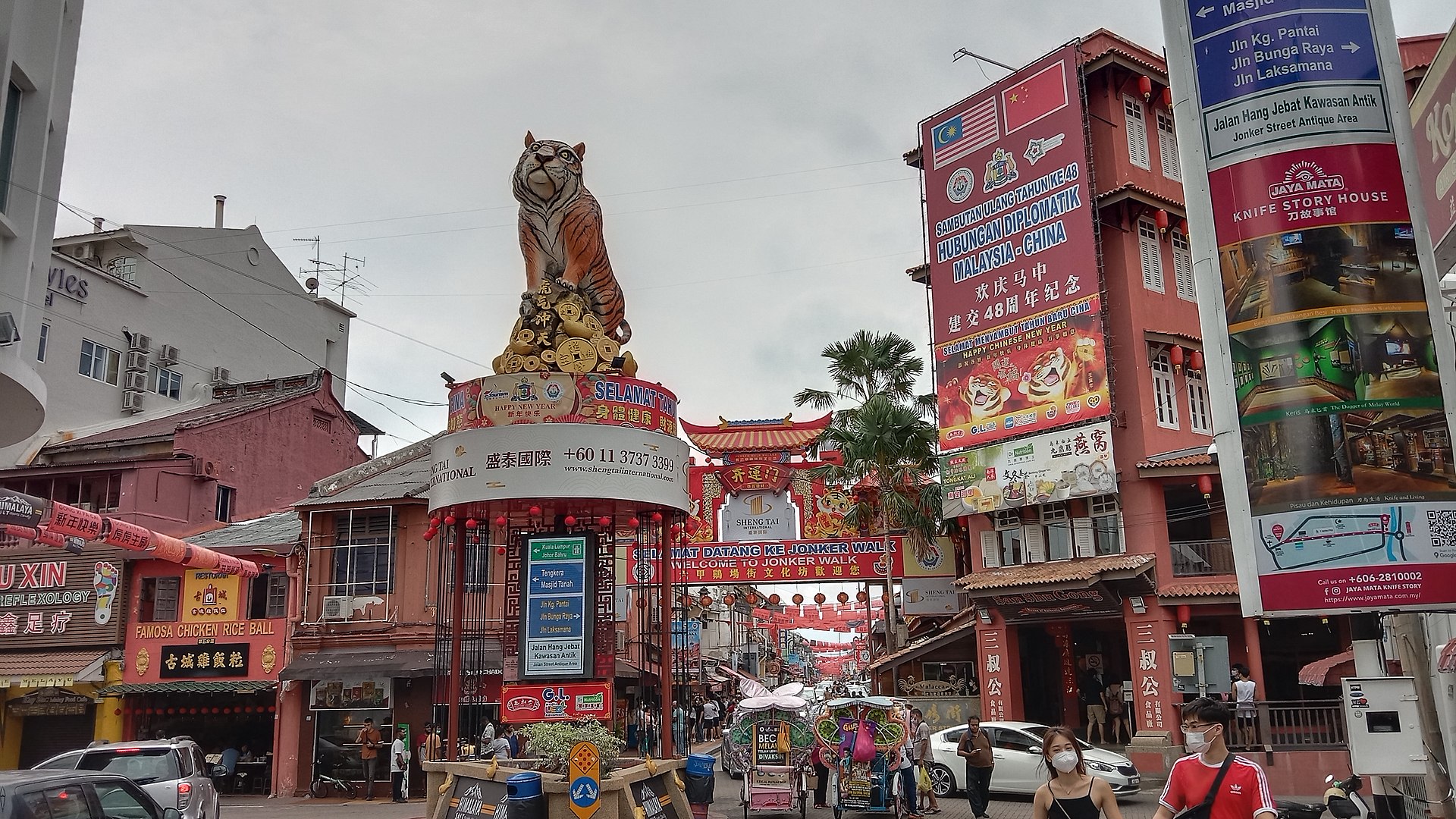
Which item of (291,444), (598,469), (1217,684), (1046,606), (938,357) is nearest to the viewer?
(598,469)

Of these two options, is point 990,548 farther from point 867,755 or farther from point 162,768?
point 162,768

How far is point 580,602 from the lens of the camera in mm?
19734

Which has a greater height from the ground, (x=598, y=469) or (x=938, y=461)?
(x=938, y=461)

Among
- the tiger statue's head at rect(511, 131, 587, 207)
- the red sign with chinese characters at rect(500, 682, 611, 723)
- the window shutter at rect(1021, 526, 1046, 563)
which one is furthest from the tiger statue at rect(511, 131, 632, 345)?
the window shutter at rect(1021, 526, 1046, 563)

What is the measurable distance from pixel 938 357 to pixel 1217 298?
20.1 meters

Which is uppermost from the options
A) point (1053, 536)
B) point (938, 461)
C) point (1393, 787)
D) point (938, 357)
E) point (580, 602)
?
point (938, 357)

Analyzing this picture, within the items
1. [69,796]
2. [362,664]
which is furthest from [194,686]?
[69,796]

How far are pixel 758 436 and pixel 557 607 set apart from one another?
18.5m

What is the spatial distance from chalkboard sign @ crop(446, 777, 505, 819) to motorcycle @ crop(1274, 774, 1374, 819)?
29.4 ft

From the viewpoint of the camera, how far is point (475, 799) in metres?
14.8

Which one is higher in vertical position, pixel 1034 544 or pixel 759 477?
pixel 759 477

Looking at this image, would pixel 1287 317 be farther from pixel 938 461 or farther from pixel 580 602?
pixel 938 461

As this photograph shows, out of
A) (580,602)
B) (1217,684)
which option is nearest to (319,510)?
(580,602)

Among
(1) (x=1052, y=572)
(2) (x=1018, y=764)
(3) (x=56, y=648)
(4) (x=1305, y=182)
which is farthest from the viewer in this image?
(3) (x=56, y=648)
